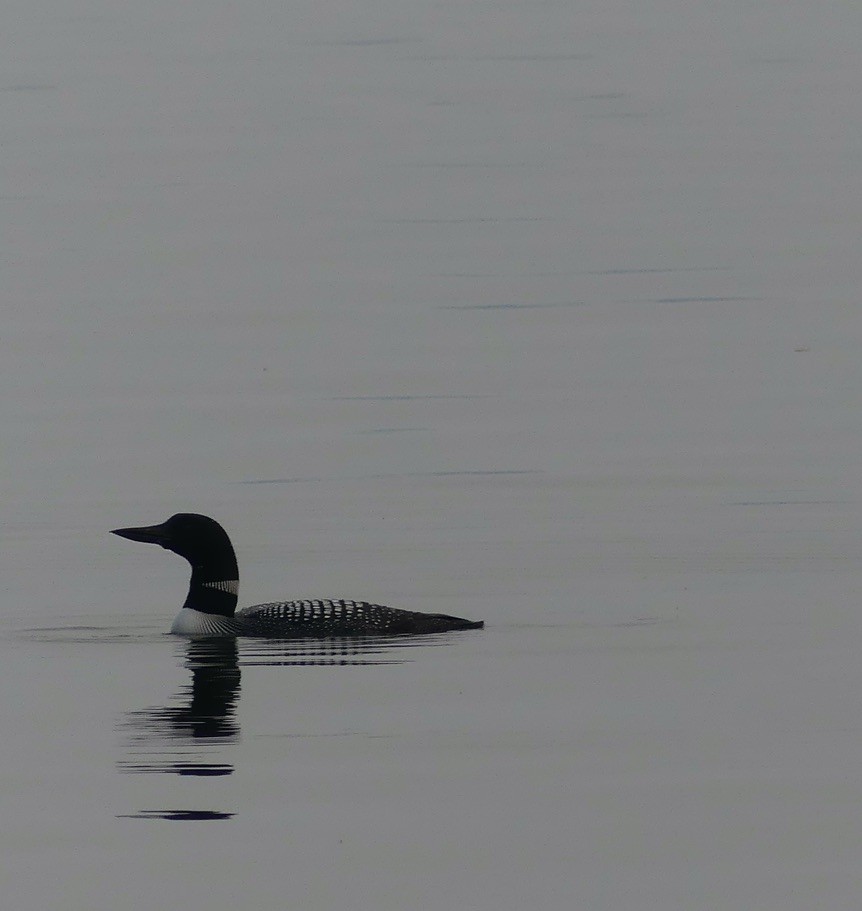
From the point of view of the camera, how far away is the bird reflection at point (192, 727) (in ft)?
27.2

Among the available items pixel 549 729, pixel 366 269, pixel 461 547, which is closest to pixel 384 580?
pixel 461 547

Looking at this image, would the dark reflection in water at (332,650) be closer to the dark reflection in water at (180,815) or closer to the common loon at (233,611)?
the common loon at (233,611)

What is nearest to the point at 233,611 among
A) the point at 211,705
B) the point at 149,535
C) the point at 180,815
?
the point at 149,535

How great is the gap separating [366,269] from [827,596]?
1316 cm

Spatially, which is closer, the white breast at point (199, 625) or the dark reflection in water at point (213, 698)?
the dark reflection in water at point (213, 698)

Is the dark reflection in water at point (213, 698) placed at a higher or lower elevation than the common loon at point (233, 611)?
lower

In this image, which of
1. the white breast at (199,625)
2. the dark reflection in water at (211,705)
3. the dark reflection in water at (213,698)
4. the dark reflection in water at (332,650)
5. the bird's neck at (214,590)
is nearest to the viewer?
the dark reflection in water at (211,705)

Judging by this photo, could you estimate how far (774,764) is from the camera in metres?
8.19

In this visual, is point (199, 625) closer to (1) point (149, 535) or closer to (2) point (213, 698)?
(1) point (149, 535)

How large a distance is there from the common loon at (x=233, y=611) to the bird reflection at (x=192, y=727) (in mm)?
722

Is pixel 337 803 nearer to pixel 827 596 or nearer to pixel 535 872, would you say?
pixel 535 872

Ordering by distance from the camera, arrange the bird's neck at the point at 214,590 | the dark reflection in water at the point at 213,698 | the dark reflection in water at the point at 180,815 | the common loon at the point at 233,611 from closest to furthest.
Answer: the dark reflection in water at the point at 180,815 → the dark reflection in water at the point at 213,698 → the common loon at the point at 233,611 → the bird's neck at the point at 214,590

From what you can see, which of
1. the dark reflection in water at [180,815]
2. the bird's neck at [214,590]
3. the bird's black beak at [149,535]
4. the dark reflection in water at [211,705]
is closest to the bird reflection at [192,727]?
the dark reflection in water at [211,705]

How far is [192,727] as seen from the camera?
893 cm
